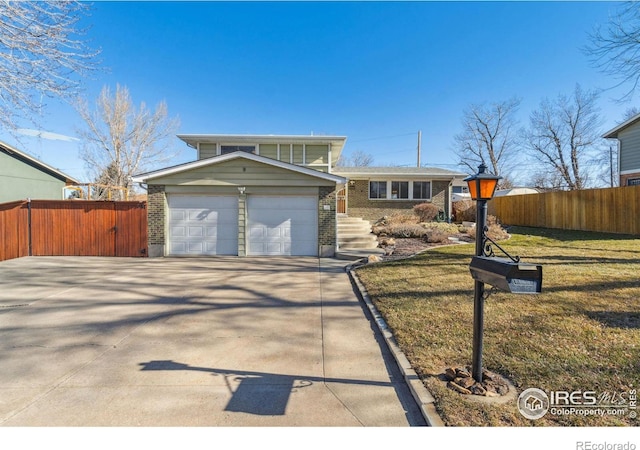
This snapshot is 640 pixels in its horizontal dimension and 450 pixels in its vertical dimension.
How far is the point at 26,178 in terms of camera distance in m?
16.6

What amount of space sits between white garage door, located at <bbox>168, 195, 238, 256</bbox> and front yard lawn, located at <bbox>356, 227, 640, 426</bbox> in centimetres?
577

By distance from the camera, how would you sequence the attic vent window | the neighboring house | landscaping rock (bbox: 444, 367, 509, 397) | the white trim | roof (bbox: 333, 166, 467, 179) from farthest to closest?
the white trim, the neighboring house, roof (bbox: 333, 166, 467, 179), the attic vent window, landscaping rock (bbox: 444, 367, 509, 397)

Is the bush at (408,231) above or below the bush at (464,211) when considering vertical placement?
below

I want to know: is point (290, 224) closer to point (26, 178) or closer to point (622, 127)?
point (26, 178)

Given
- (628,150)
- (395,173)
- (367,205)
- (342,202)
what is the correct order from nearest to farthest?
(628,150), (342,202), (395,173), (367,205)

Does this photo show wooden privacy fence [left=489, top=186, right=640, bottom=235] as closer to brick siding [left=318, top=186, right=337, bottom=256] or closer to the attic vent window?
brick siding [left=318, top=186, right=337, bottom=256]

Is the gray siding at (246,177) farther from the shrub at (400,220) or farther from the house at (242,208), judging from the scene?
the shrub at (400,220)

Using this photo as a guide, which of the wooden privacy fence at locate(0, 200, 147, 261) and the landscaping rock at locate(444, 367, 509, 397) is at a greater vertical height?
the wooden privacy fence at locate(0, 200, 147, 261)

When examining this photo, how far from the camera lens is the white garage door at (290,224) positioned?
1057 centimetres

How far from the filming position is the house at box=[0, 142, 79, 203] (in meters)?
Answer: 15.3

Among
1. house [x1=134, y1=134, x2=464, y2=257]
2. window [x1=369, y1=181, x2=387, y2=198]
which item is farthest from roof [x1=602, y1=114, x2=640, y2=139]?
house [x1=134, y1=134, x2=464, y2=257]

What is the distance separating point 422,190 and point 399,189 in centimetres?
138
